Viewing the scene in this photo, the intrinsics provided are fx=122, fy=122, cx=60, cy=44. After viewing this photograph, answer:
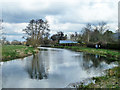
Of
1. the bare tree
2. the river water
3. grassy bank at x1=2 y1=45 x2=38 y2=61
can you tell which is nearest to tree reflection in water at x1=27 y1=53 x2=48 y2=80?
the river water

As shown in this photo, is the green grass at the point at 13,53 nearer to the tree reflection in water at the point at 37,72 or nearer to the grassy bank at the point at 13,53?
the grassy bank at the point at 13,53

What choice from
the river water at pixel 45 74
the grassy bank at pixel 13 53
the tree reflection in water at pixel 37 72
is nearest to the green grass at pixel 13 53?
the grassy bank at pixel 13 53

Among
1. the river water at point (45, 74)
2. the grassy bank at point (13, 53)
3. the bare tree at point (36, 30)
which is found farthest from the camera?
the bare tree at point (36, 30)

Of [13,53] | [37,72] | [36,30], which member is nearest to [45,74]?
[37,72]

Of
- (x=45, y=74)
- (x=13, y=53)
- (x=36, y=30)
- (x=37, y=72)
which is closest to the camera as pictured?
(x=45, y=74)

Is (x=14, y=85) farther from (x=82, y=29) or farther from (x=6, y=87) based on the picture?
(x=82, y=29)

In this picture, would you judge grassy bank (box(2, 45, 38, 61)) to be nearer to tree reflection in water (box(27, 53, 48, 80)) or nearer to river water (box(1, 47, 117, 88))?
river water (box(1, 47, 117, 88))

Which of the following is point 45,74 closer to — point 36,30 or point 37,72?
point 37,72

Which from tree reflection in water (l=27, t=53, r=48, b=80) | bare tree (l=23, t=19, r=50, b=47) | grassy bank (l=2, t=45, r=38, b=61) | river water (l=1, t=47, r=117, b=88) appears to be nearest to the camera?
river water (l=1, t=47, r=117, b=88)

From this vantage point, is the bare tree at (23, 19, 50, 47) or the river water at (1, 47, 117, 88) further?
the bare tree at (23, 19, 50, 47)

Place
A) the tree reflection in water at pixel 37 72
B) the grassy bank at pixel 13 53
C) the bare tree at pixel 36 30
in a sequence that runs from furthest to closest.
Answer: the bare tree at pixel 36 30
the grassy bank at pixel 13 53
the tree reflection in water at pixel 37 72

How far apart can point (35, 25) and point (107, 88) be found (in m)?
31.8

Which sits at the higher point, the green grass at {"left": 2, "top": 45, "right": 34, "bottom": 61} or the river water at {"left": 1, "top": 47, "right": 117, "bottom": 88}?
the green grass at {"left": 2, "top": 45, "right": 34, "bottom": 61}

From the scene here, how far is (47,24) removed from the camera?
36.8m
